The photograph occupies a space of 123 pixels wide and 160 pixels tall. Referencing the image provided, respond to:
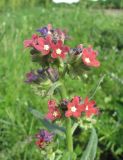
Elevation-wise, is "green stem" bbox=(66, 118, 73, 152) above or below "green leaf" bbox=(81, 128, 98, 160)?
above

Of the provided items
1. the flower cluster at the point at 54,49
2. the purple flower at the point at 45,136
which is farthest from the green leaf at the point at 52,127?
the flower cluster at the point at 54,49

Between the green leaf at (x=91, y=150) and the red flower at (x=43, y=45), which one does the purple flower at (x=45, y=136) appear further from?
the red flower at (x=43, y=45)

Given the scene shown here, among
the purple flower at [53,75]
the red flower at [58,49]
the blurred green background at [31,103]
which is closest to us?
the red flower at [58,49]

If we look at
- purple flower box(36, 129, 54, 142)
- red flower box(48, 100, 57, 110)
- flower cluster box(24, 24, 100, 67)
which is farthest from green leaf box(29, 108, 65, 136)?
flower cluster box(24, 24, 100, 67)

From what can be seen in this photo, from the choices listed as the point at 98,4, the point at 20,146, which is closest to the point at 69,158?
the point at 20,146

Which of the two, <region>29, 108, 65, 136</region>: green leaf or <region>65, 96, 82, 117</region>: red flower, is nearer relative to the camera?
<region>65, 96, 82, 117</region>: red flower

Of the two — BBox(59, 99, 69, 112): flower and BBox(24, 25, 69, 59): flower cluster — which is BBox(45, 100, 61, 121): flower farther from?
BBox(24, 25, 69, 59): flower cluster

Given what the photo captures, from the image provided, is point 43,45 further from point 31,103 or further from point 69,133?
point 31,103
